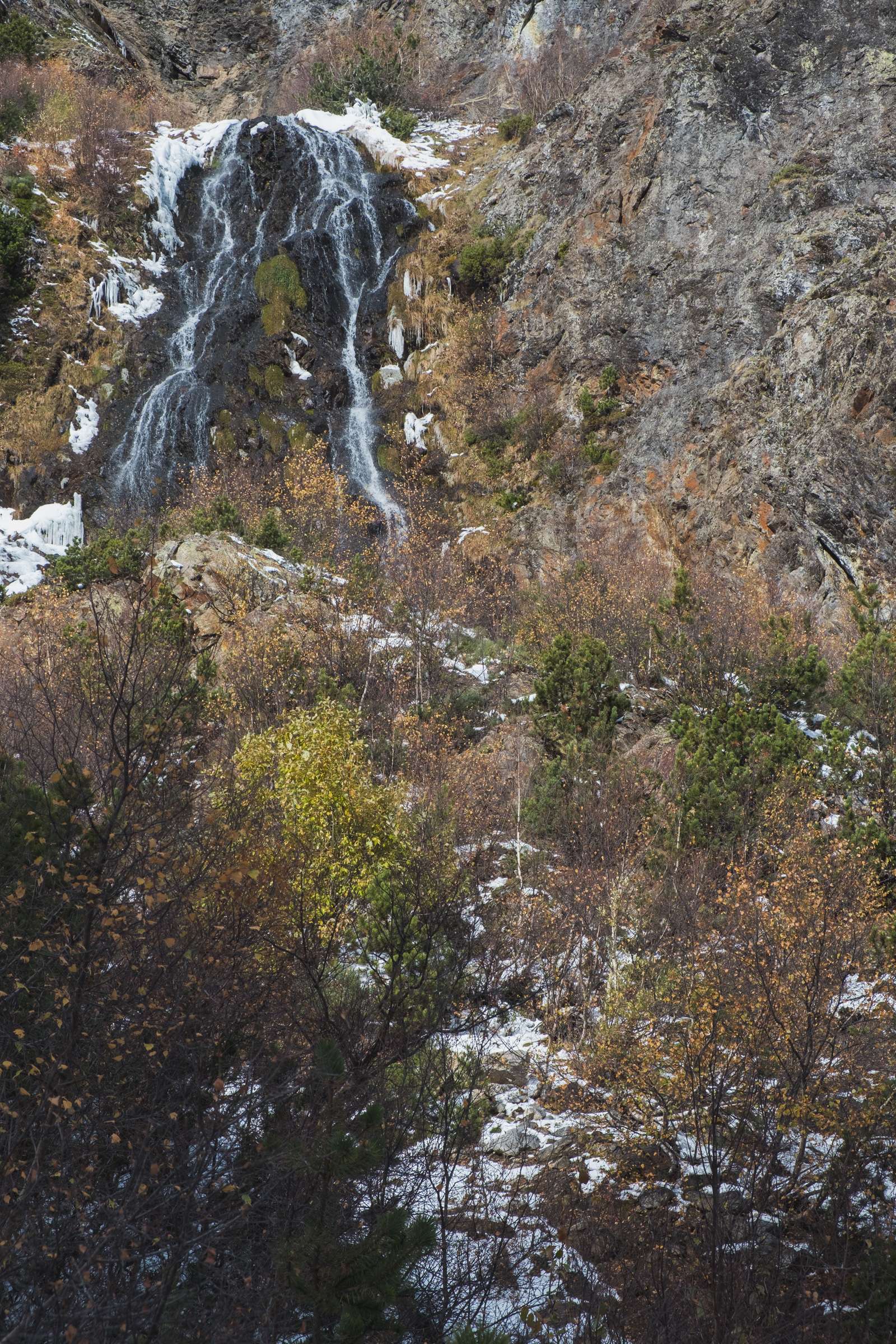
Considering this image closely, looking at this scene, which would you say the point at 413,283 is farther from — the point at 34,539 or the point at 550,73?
the point at 550,73

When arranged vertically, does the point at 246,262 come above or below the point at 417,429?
above

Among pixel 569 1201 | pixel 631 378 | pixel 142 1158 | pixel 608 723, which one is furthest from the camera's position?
pixel 631 378

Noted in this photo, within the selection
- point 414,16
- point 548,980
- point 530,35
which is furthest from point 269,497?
point 414,16

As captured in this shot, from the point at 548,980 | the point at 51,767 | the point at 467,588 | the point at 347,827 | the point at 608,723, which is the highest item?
the point at 467,588

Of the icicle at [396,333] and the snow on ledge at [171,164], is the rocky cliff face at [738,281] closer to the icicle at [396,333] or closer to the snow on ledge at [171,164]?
the icicle at [396,333]

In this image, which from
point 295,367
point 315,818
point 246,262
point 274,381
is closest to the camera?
point 315,818

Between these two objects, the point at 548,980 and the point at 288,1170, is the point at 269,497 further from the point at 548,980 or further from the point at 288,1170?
the point at 288,1170

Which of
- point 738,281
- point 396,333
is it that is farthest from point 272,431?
point 738,281

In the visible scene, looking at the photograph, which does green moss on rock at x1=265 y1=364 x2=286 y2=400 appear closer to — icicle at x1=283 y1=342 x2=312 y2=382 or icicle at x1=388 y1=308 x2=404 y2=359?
icicle at x1=283 y1=342 x2=312 y2=382

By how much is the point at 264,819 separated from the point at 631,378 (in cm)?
2253

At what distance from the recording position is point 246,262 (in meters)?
36.8

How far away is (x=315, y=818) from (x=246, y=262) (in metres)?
31.7

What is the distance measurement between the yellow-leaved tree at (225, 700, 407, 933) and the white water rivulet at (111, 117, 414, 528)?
18.7 m

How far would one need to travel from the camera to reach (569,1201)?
8.23m
